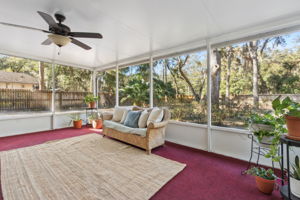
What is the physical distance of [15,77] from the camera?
387cm

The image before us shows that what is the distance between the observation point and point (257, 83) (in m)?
2.50

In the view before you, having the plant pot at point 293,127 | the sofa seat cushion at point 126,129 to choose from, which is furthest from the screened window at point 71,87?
the plant pot at point 293,127

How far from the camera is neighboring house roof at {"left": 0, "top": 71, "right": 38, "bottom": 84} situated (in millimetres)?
3711

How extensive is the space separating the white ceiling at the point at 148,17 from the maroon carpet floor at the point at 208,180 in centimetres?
240

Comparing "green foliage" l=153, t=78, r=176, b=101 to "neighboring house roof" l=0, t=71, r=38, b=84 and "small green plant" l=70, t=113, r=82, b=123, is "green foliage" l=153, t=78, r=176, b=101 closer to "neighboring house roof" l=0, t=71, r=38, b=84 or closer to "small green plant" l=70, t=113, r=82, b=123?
"small green plant" l=70, t=113, r=82, b=123

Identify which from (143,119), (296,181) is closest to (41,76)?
(143,119)

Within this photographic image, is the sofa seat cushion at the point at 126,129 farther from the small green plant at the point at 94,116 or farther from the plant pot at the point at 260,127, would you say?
the small green plant at the point at 94,116

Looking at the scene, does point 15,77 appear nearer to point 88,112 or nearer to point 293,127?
point 88,112

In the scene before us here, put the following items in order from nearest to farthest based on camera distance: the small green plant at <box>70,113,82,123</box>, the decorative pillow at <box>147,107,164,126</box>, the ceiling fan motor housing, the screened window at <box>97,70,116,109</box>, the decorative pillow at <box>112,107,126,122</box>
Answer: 1. the ceiling fan motor housing
2. the decorative pillow at <box>147,107,164,126</box>
3. the decorative pillow at <box>112,107,126,122</box>
4. the small green plant at <box>70,113,82,123</box>
5. the screened window at <box>97,70,116,109</box>

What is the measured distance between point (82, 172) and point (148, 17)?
2.57 metres

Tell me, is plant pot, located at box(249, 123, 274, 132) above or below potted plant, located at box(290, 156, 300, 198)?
above

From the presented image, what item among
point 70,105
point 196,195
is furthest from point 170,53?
point 70,105

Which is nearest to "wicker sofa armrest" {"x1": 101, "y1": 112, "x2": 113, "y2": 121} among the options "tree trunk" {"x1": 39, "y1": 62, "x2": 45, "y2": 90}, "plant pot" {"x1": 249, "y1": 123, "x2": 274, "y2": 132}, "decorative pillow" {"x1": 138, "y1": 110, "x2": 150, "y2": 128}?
"decorative pillow" {"x1": 138, "y1": 110, "x2": 150, "y2": 128}

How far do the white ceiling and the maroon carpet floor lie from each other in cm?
240
